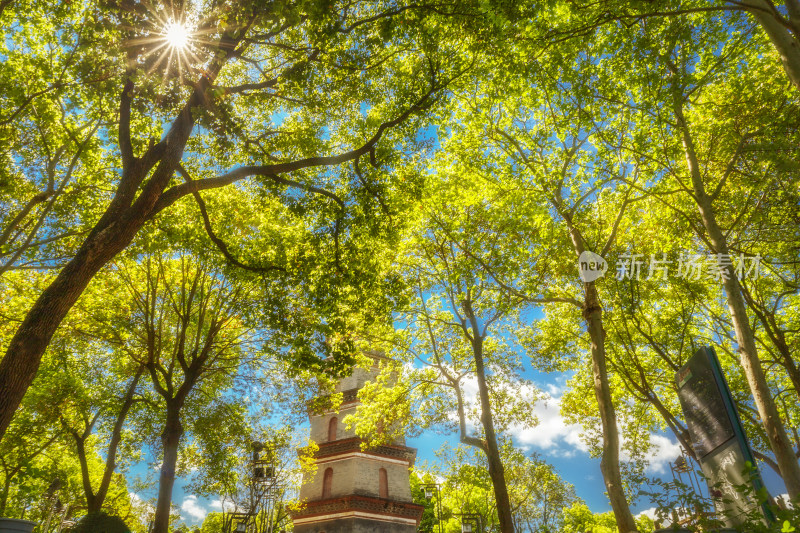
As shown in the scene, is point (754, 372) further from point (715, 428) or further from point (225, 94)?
point (225, 94)

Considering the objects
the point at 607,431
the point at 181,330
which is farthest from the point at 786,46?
the point at 181,330

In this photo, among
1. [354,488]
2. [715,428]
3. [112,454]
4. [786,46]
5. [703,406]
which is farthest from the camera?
[354,488]

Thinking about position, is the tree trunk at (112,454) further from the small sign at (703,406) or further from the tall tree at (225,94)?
the small sign at (703,406)

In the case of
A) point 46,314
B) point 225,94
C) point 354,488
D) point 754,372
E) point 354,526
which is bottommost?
point 354,526

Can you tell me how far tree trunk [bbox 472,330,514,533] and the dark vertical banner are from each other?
5.11 m

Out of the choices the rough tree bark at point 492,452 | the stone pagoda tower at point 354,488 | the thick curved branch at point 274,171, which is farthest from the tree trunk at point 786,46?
the stone pagoda tower at point 354,488

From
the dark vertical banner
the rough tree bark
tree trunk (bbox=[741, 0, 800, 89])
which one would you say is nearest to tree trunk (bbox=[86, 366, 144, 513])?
the rough tree bark

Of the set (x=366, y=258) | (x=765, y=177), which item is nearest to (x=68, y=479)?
(x=366, y=258)

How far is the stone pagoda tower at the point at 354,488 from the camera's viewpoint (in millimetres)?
21047

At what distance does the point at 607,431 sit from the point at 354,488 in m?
14.8

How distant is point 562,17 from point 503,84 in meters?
2.50

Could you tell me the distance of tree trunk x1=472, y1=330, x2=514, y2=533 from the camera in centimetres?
1222

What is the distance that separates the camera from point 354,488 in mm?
Result: 21641

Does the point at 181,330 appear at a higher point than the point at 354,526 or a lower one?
higher
